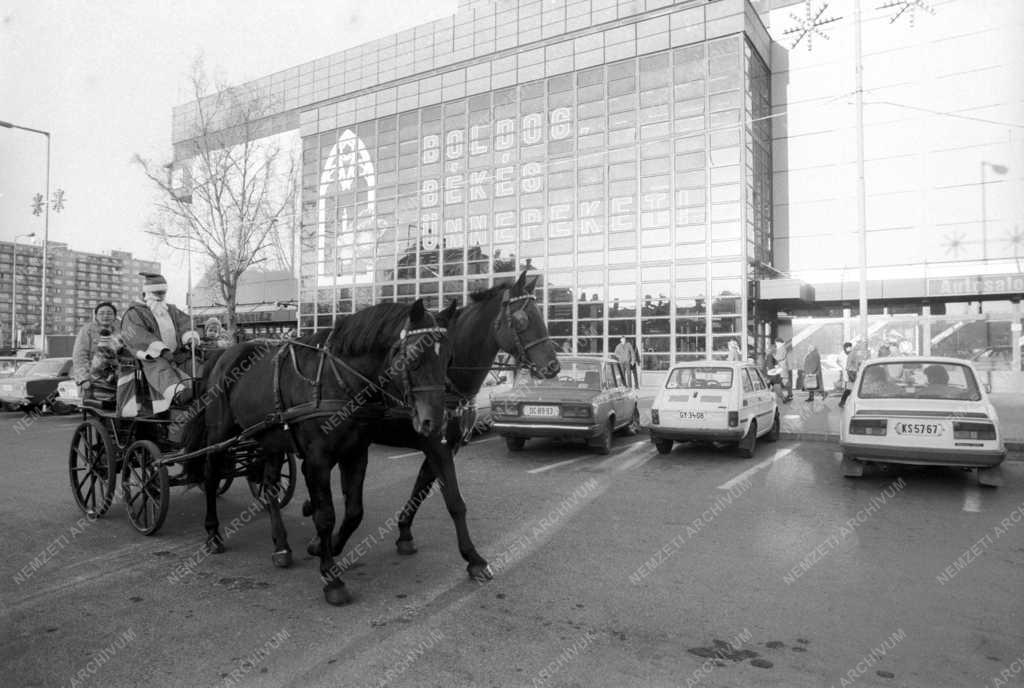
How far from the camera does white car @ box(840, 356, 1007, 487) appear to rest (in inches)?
289

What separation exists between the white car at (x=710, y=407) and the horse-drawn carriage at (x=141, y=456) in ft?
19.5

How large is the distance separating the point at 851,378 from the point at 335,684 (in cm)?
1515

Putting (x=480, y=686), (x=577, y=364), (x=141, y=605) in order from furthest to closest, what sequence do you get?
(x=577, y=364), (x=141, y=605), (x=480, y=686)

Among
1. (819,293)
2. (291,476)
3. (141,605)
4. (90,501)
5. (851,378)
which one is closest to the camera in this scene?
(141,605)

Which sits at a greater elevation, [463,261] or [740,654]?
[463,261]

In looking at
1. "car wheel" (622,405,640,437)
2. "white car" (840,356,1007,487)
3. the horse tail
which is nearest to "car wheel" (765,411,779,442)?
"car wheel" (622,405,640,437)

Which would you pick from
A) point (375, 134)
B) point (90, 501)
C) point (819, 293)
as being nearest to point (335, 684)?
point (90, 501)

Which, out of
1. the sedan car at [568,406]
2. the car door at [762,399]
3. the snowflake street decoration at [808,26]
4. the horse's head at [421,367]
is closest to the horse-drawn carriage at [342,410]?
the horse's head at [421,367]

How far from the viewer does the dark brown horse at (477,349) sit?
4926 millimetres

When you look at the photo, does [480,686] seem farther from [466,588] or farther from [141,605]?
[141,605]

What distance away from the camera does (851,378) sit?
15227 mm

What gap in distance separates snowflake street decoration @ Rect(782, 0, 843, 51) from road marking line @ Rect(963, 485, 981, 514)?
23.0 m

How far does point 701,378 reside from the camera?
34.8ft

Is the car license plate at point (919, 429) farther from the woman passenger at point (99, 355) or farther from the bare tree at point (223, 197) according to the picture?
the bare tree at point (223, 197)
